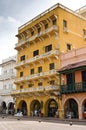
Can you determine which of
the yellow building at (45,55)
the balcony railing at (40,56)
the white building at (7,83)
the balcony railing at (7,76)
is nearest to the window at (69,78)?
the yellow building at (45,55)

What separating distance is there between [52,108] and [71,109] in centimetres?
396

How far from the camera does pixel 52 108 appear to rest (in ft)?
128

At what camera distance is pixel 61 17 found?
130 ft

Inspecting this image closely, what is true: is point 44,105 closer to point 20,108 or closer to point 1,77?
point 20,108

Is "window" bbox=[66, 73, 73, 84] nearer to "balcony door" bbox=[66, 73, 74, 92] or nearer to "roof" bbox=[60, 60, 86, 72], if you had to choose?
"balcony door" bbox=[66, 73, 74, 92]

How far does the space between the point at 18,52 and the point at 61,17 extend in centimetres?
1310

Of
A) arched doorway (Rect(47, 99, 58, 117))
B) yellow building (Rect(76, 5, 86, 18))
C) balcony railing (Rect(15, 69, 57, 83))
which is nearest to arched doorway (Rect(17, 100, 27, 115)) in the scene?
balcony railing (Rect(15, 69, 57, 83))

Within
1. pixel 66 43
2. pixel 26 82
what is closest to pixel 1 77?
pixel 26 82

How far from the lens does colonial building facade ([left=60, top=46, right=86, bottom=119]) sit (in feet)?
104

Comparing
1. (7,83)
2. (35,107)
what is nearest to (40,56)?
(35,107)

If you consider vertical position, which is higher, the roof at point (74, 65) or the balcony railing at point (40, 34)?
the balcony railing at point (40, 34)

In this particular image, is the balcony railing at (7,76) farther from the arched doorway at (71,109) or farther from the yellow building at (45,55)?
the arched doorway at (71,109)

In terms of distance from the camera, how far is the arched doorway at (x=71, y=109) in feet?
114

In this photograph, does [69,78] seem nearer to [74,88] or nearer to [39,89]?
[74,88]
